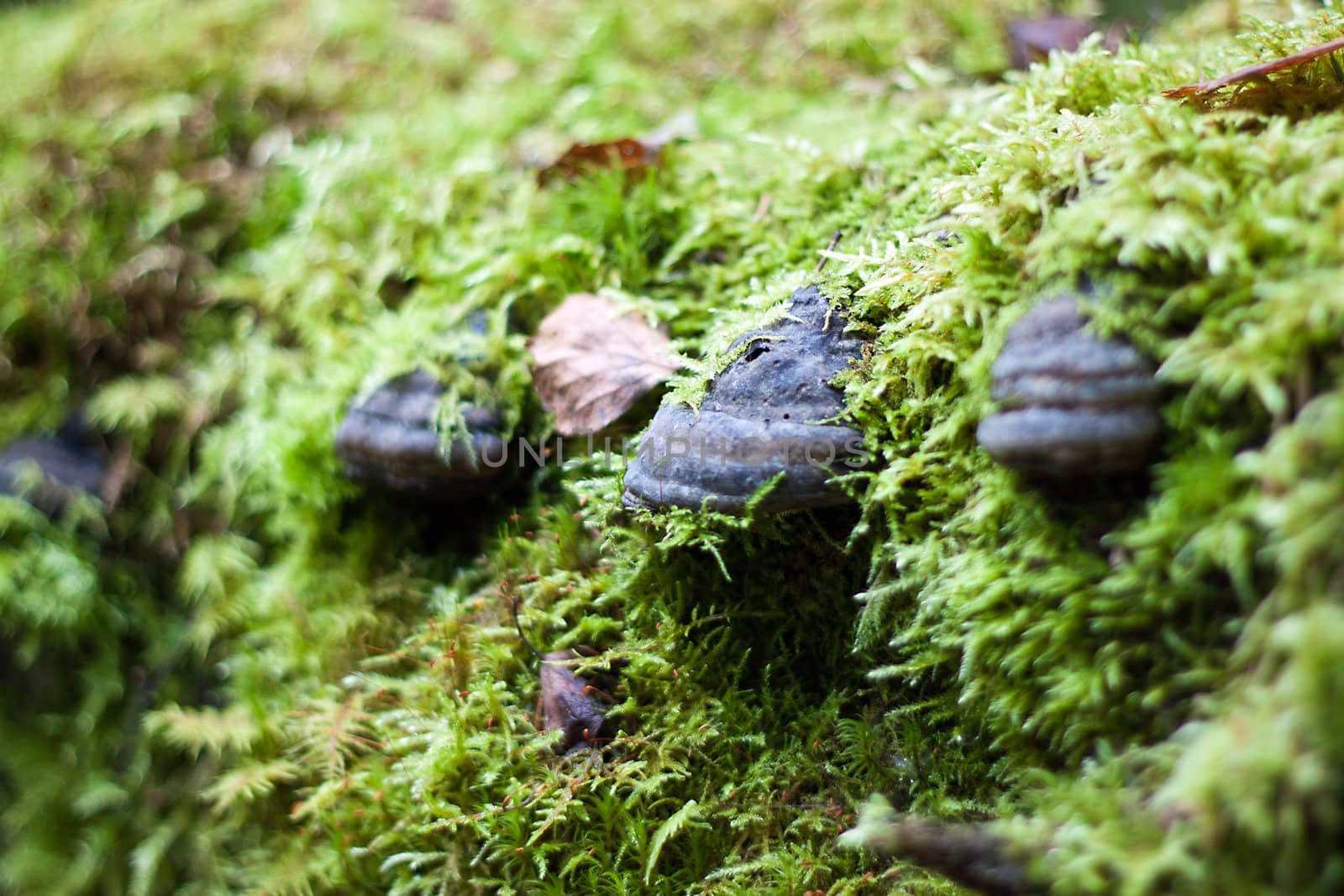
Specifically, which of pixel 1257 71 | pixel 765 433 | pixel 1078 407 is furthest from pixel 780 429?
pixel 1257 71

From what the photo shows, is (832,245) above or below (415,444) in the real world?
above

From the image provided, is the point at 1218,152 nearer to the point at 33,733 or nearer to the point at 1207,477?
the point at 1207,477

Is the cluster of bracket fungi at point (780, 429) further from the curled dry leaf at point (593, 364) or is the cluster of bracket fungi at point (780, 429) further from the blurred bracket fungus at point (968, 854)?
the blurred bracket fungus at point (968, 854)

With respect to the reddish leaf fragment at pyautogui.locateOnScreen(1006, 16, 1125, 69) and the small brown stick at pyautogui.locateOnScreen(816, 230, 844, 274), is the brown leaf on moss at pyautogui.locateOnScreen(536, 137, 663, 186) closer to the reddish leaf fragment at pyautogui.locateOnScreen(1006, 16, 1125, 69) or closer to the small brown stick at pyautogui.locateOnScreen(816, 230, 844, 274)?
the small brown stick at pyautogui.locateOnScreen(816, 230, 844, 274)

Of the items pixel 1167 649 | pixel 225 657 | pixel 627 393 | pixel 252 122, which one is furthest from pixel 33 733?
pixel 1167 649

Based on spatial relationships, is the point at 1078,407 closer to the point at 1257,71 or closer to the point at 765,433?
the point at 765,433
